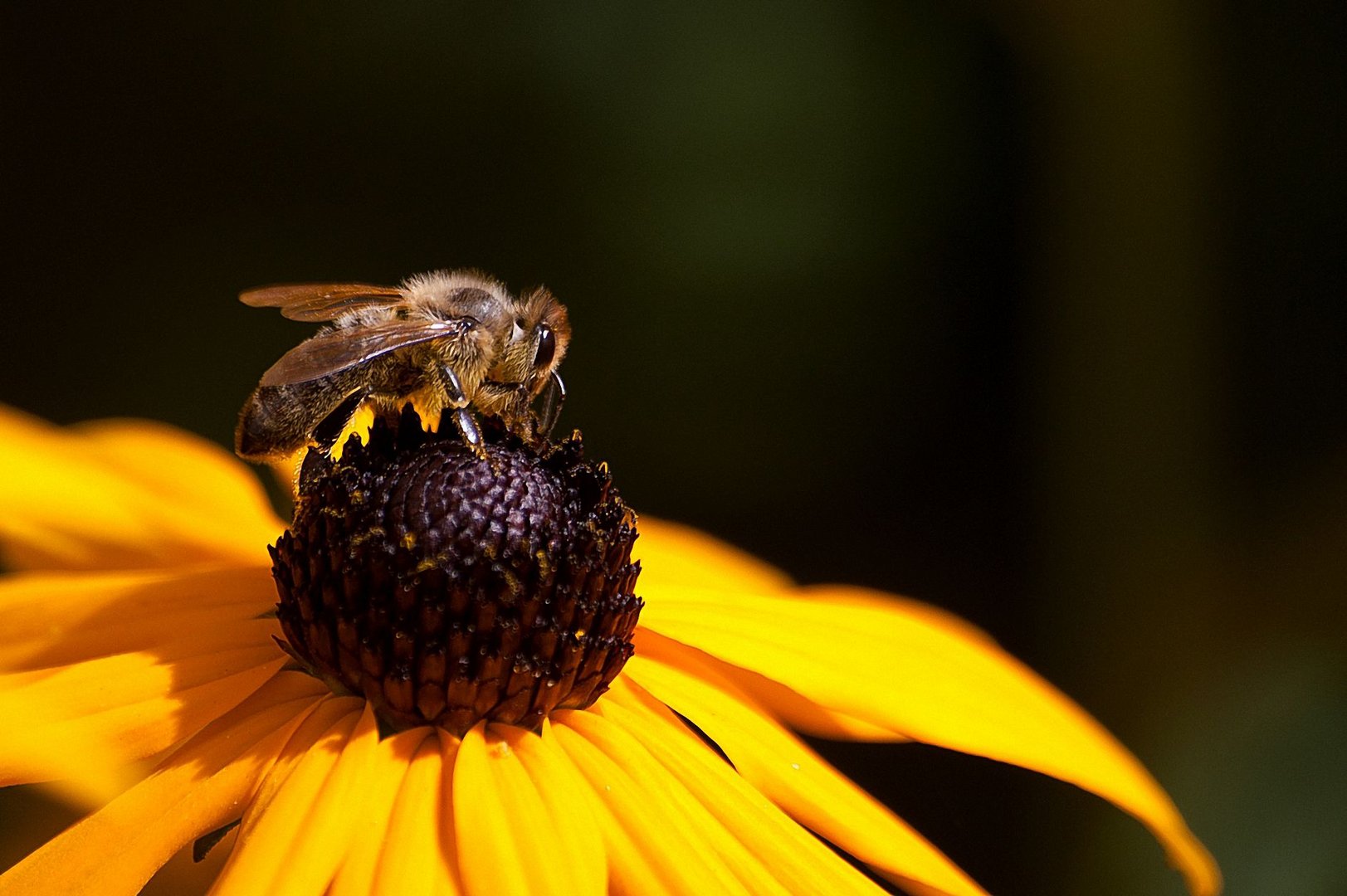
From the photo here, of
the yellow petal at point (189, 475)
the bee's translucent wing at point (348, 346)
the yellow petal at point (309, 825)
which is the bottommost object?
the yellow petal at point (309, 825)

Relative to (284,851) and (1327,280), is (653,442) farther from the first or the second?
(284,851)

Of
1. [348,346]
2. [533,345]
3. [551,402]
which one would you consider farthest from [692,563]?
[348,346]

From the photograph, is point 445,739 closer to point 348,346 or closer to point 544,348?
point 348,346

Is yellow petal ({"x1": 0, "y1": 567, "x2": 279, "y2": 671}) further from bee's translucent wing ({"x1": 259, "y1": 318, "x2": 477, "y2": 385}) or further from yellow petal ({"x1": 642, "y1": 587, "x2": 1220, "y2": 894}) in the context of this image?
yellow petal ({"x1": 642, "y1": 587, "x2": 1220, "y2": 894})

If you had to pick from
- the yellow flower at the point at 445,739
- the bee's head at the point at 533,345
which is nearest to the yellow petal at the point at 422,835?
the yellow flower at the point at 445,739

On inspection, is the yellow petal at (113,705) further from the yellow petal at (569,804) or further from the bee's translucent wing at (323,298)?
the bee's translucent wing at (323,298)

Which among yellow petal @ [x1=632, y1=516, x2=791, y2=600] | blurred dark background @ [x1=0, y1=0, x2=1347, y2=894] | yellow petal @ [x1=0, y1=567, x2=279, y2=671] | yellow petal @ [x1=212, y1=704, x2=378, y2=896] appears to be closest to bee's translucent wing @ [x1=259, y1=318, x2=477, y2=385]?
yellow petal @ [x1=0, y1=567, x2=279, y2=671]
